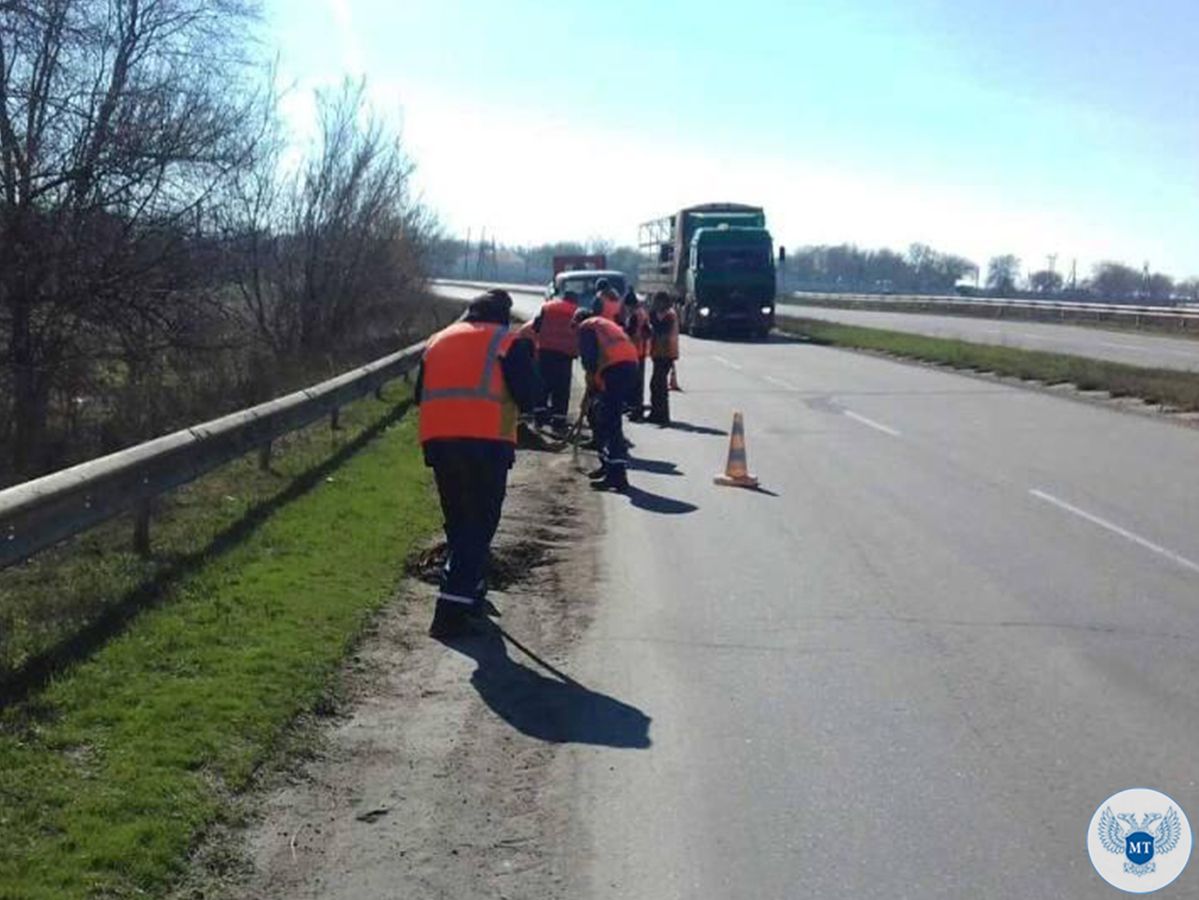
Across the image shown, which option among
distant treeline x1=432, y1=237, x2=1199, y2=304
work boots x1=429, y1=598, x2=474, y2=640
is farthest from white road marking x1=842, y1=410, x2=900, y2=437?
distant treeline x1=432, y1=237, x2=1199, y2=304

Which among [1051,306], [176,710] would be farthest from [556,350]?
[1051,306]

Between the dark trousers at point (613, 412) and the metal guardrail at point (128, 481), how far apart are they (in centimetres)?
295

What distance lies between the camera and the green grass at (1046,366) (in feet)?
82.0

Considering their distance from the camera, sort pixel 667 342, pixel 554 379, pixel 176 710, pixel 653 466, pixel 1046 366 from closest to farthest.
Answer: pixel 176 710 < pixel 653 466 < pixel 554 379 < pixel 667 342 < pixel 1046 366

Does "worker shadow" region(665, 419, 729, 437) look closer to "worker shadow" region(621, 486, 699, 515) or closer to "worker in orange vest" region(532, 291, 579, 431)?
"worker in orange vest" region(532, 291, 579, 431)

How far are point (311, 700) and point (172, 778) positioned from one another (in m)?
1.28

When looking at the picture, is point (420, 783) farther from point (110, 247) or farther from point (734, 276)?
point (734, 276)

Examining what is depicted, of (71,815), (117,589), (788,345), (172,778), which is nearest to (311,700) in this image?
(172,778)

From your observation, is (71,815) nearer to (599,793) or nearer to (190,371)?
(599,793)

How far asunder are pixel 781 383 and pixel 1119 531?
55.6 feet

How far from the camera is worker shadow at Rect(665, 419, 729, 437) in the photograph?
1989 centimetres

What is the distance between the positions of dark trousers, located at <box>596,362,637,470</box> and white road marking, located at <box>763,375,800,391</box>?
41.4 ft

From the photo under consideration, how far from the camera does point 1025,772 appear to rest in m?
5.99

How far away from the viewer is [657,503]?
1359 centimetres
